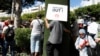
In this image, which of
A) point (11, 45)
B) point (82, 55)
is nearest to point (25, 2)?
point (11, 45)

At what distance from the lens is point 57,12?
9828 mm

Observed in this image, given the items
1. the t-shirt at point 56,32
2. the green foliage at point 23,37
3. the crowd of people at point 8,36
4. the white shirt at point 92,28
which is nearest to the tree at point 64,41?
the t-shirt at point 56,32

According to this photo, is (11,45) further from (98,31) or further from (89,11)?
(89,11)

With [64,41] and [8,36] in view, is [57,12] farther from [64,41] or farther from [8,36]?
[8,36]

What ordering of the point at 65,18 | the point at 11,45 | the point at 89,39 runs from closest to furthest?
the point at 65,18
the point at 89,39
the point at 11,45

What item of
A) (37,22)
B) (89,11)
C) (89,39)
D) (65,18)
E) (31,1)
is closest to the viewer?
(65,18)

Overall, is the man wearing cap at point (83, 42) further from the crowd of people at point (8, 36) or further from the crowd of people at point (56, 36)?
the crowd of people at point (8, 36)

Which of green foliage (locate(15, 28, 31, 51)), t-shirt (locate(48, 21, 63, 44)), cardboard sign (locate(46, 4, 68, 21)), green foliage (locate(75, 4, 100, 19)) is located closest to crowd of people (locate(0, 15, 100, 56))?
t-shirt (locate(48, 21, 63, 44))

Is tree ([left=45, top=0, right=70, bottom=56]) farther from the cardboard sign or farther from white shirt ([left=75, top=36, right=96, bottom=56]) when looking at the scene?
the cardboard sign

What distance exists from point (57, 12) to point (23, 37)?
263 inches

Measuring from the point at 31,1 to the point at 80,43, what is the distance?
28530 millimetres

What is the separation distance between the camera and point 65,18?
9.79 metres

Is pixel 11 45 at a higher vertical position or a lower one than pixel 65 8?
Result: lower

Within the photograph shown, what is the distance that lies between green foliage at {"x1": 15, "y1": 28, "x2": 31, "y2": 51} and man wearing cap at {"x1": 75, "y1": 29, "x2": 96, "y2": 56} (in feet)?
19.1
